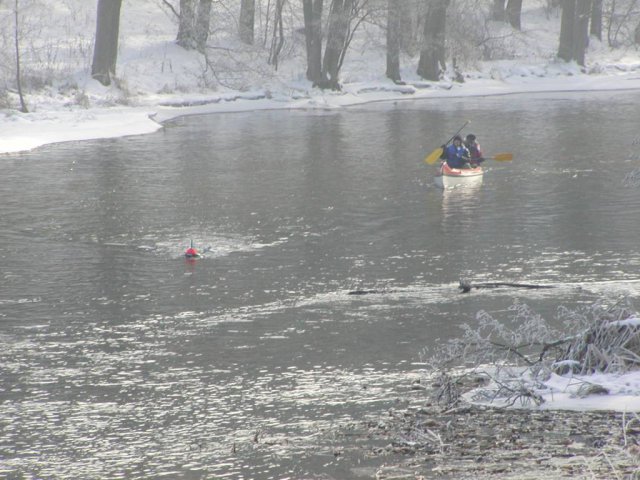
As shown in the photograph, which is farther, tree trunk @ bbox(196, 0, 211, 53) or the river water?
tree trunk @ bbox(196, 0, 211, 53)

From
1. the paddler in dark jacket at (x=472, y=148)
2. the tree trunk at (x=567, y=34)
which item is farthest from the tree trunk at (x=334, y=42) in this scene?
the paddler in dark jacket at (x=472, y=148)

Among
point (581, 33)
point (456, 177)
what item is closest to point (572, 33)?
point (581, 33)

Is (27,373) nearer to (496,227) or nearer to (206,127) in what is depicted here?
(496,227)

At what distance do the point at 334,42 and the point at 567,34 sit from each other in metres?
16.2

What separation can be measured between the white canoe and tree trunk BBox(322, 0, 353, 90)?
74.6 ft

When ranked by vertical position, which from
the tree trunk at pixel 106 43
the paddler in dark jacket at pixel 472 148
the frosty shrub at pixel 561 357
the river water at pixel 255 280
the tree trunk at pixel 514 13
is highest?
the tree trunk at pixel 514 13

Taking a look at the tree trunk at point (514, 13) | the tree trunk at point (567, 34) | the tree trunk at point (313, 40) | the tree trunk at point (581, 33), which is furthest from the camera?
the tree trunk at point (514, 13)

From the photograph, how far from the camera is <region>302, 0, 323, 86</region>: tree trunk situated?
46.9 metres

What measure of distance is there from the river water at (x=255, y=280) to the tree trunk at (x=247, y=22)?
1780cm

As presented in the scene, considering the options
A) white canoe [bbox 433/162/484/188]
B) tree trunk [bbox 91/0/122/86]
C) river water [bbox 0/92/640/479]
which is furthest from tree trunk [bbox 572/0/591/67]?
white canoe [bbox 433/162/484/188]

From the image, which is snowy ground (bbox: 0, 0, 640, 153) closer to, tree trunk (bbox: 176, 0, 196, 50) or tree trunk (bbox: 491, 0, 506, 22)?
tree trunk (bbox: 176, 0, 196, 50)

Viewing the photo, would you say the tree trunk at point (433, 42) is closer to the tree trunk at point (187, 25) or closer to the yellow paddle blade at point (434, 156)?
the tree trunk at point (187, 25)

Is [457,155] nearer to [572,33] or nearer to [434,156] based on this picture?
[434,156]

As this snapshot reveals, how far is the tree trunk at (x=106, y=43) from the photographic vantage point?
41469 millimetres
